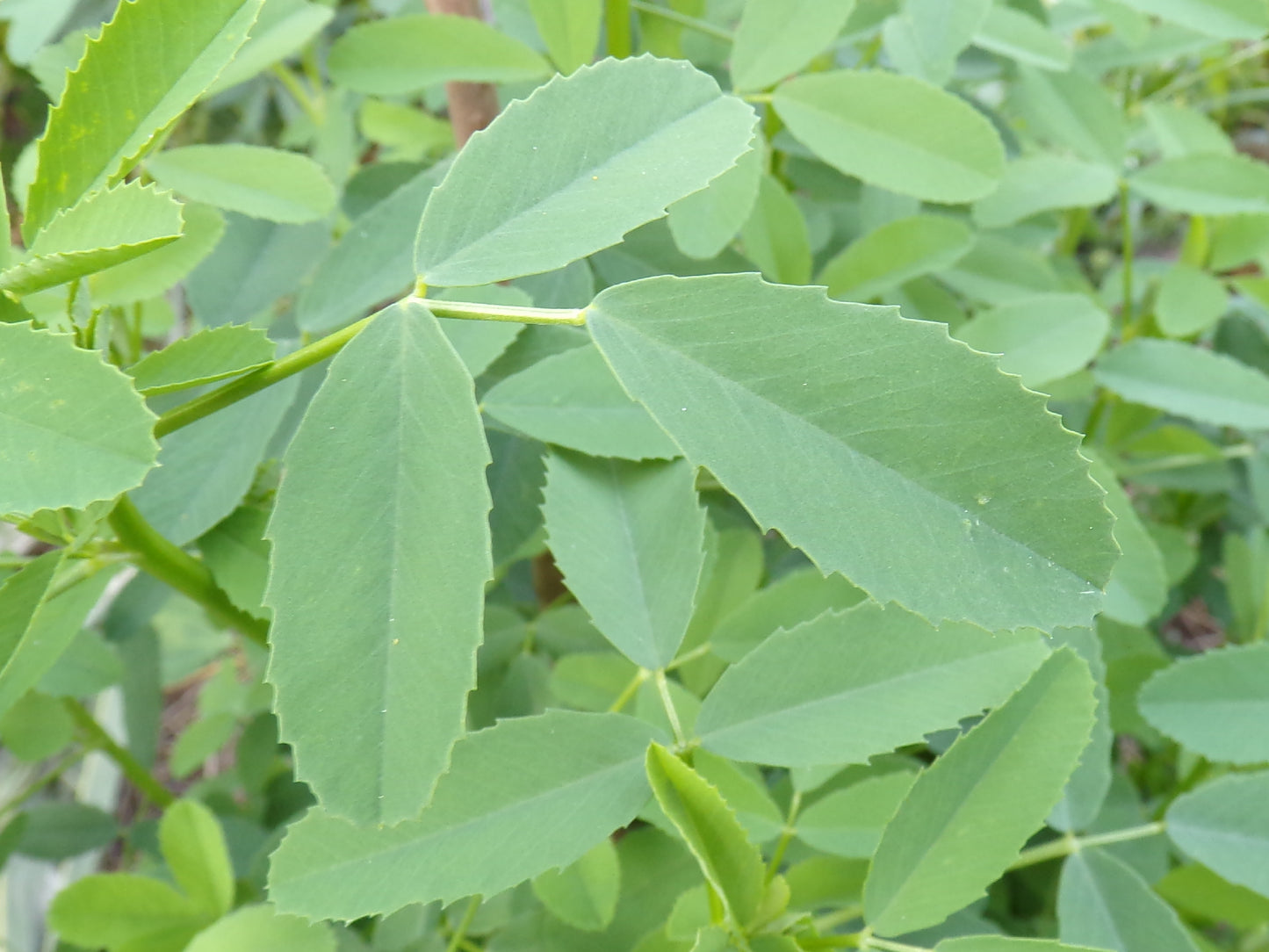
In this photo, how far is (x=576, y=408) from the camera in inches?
21.4

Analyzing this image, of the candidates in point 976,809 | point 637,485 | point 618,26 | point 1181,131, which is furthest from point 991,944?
point 1181,131

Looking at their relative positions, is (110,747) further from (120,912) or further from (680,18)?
(680,18)

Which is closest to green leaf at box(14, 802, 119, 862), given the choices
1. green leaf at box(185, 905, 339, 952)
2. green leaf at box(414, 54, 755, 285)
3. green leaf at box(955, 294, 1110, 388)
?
green leaf at box(185, 905, 339, 952)

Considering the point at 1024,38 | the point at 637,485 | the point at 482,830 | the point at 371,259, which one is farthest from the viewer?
the point at 1024,38

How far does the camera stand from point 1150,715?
61cm

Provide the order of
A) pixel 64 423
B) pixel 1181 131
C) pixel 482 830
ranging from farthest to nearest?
pixel 1181 131, pixel 482 830, pixel 64 423

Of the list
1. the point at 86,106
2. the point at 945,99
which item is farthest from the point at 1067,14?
the point at 86,106

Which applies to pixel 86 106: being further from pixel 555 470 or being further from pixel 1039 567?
pixel 1039 567

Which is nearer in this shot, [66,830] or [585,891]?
[585,891]

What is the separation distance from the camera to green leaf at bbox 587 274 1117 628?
0.35m

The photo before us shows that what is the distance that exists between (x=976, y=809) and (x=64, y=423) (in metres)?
0.41

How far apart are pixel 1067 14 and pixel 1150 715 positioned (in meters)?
0.68

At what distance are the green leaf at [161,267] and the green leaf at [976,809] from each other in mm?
482

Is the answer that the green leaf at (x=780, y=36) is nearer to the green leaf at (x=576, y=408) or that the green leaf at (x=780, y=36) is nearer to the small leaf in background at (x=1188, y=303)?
the green leaf at (x=576, y=408)
